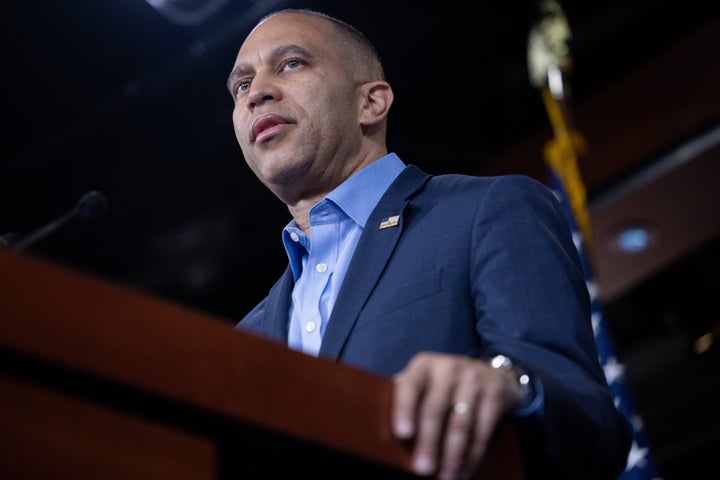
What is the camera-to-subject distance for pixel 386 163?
148 centimetres

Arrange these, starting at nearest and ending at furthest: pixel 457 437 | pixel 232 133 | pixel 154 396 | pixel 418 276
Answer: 1. pixel 154 396
2. pixel 457 437
3. pixel 418 276
4. pixel 232 133

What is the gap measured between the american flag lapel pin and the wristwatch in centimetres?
39

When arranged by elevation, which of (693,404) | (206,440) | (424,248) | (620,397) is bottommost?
(693,404)

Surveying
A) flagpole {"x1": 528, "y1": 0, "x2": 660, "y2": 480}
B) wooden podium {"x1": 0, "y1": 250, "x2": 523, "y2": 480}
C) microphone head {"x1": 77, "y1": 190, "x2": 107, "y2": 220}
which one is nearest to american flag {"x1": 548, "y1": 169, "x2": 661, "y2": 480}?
flagpole {"x1": 528, "y1": 0, "x2": 660, "y2": 480}

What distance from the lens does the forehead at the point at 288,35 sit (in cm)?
163

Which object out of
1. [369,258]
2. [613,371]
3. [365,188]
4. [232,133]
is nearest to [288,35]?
[365,188]

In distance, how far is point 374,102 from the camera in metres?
1.68

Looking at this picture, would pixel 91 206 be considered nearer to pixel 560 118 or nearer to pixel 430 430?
pixel 430 430

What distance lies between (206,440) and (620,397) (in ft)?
8.07

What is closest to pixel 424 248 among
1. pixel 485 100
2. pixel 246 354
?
pixel 246 354

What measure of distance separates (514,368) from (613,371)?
7.47 ft

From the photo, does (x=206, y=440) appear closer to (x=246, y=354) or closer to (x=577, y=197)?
(x=246, y=354)

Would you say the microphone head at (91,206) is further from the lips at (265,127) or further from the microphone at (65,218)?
the lips at (265,127)

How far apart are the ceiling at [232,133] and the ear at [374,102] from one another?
5.21 ft
